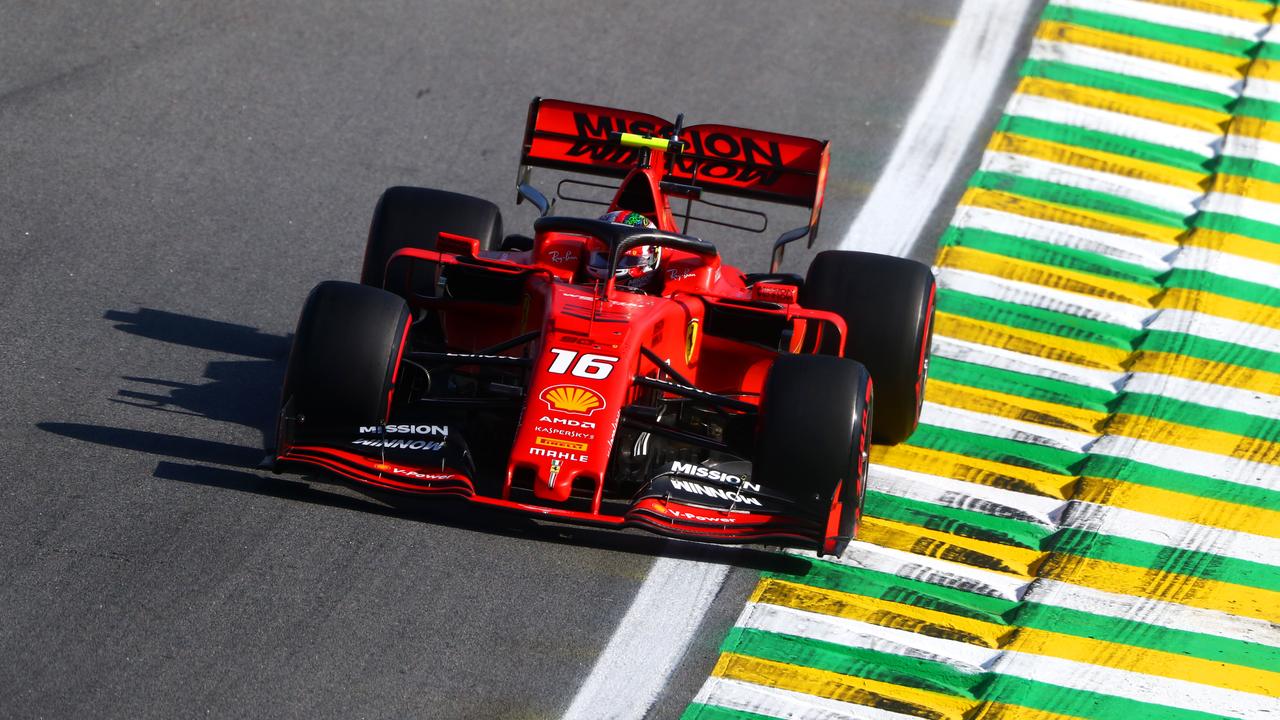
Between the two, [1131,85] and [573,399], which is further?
[1131,85]

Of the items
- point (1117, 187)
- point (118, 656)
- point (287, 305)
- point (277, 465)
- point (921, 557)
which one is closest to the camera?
point (118, 656)

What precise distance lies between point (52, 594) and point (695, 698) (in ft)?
9.97

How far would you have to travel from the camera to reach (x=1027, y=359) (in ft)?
38.0

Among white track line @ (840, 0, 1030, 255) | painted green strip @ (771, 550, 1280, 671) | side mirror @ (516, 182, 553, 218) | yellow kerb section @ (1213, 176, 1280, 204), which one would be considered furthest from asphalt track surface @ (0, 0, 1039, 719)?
yellow kerb section @ (1213, 176, 1280, 204)

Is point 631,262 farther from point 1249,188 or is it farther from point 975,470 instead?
point 1249,188

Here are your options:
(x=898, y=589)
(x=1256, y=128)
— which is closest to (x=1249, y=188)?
(x=1256, y=128)

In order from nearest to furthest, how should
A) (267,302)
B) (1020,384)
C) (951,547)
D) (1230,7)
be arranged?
(951,547) → (1020,384) → (267,302) → (1230,7)

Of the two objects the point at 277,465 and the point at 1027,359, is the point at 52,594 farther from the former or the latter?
the point at 1027,359

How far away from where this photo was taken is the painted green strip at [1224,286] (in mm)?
12641

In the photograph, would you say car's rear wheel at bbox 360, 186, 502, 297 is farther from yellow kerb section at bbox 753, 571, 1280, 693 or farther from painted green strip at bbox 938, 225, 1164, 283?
painted green strip at bbox 938, 225, 1164, 283

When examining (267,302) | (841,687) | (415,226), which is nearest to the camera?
(841,687)

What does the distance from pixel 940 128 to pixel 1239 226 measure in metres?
2.87

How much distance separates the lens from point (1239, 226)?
534 inches

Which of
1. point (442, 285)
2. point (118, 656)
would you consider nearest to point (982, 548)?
point (442, 285)
